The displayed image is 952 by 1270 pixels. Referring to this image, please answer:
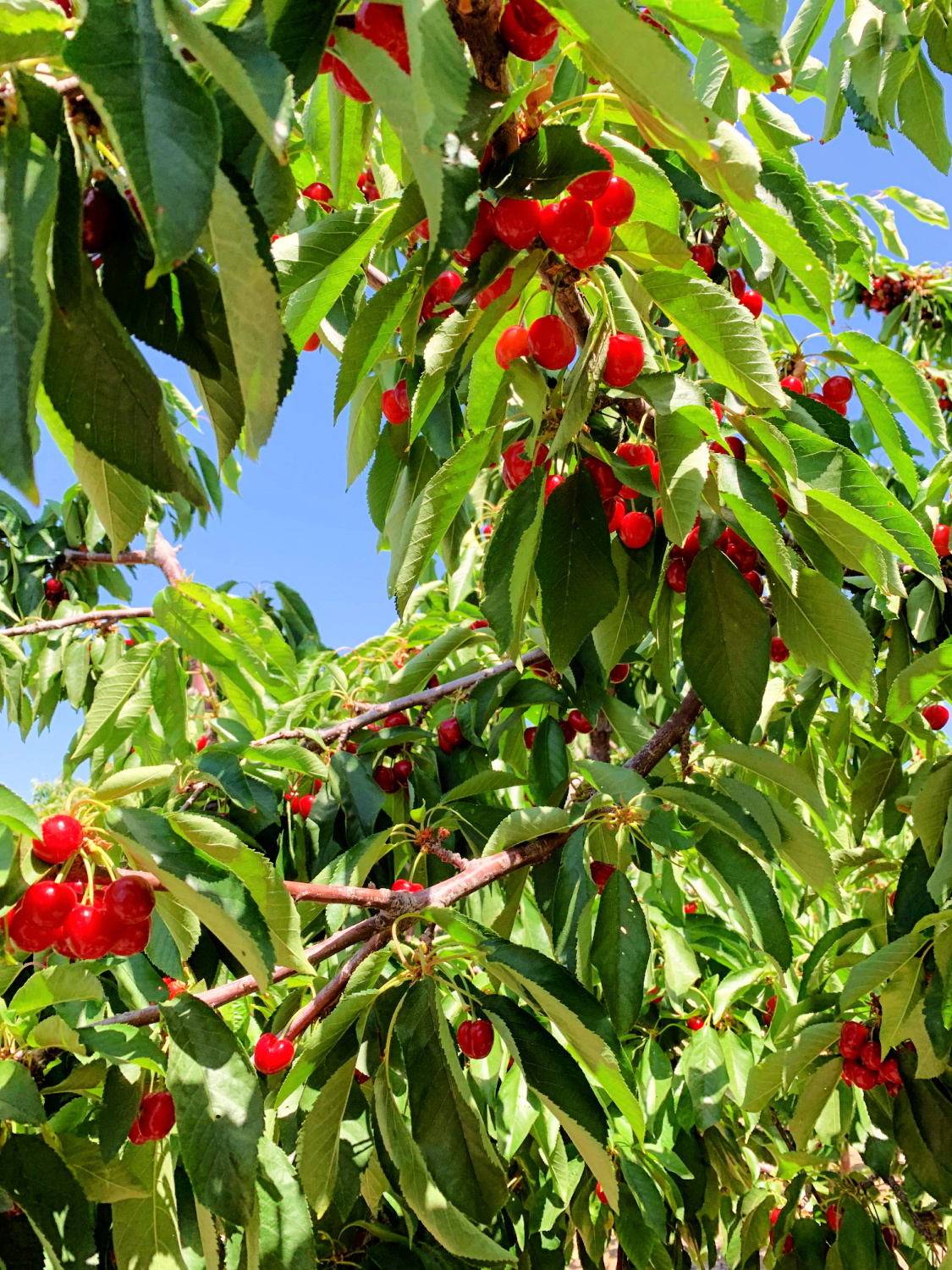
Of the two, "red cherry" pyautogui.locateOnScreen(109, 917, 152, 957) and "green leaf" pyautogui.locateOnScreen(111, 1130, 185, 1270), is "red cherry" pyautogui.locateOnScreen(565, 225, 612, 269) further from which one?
"green leaf" pyautogui.locateOnScreen(111, 1130, 185, 1270)

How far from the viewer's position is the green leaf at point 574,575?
123 centimetres

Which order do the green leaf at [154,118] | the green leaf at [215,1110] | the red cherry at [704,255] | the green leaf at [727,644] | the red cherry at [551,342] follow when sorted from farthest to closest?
the red cherry at [704,255] → the green leaf at [727,644] → the red cherry at [551,342] → the green leaf at [215,1110] → the green leaf at [154,118]

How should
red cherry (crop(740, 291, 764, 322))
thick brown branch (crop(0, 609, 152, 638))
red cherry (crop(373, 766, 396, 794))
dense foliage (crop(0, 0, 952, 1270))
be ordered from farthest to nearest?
thick brown branch (crop(0, 609, 152, 638)), red cherry (crop(373, 766, 396, 794)), red cherry (crop(740, 291, 764, 322)), dense foliage (crop(0, 0, 952, 1270))

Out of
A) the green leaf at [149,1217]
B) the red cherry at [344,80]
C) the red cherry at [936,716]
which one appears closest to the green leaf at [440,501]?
the red cherry at [344,80]

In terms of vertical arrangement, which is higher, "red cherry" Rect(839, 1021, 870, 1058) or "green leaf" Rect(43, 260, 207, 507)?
"green leaf" Rect(43, 260, 207, 507)

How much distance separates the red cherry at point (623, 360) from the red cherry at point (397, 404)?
35cm

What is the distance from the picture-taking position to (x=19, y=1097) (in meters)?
1.03

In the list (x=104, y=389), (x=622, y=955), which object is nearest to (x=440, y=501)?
(x=104, y=389)

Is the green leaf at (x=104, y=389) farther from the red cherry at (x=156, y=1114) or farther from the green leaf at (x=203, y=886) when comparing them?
the red cherry at (x=156, y=1114)

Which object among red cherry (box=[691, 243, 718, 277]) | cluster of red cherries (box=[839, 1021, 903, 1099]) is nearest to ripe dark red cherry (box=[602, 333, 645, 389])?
red cherry (box=[691, 243, 718, 277])

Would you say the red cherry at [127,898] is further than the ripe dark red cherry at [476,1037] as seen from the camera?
No

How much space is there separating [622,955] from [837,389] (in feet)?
4.13

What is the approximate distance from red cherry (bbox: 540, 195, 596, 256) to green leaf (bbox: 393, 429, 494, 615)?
0.75 feet

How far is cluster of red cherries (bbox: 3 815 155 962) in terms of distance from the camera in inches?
38.2
